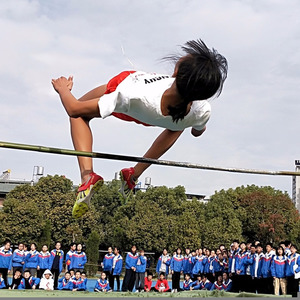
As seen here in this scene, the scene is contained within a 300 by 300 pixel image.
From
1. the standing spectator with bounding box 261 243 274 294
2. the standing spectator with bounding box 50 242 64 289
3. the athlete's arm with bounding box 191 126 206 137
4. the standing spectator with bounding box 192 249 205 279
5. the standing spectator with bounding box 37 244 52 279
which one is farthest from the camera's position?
the standing spectator with bounding box 192 249 205 279

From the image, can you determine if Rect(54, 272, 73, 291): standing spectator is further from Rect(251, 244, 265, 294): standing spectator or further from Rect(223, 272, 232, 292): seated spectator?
Rect(251, 244, 265, 294): standing spectator

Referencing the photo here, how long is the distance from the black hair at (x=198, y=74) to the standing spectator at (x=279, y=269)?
6837 mm

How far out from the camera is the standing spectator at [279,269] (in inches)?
360

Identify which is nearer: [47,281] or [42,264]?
[47,281]

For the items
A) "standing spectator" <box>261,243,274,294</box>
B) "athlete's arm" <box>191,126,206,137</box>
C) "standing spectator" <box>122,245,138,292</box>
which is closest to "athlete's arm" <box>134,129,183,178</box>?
"athlete's arm" <box>191,126,206,137</box>

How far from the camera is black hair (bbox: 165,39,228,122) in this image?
3.03 meters

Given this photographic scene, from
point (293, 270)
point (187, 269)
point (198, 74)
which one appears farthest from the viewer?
point (187, 269)

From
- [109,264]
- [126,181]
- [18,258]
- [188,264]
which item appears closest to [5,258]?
[18,258]

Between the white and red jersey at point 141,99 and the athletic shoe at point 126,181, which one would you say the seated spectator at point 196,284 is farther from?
the white and red jersey at point 141,99

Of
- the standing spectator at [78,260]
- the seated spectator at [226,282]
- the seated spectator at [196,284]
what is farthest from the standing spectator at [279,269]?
the standing spectator at [78,260]

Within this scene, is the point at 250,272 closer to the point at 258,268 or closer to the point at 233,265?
the point at 258,268

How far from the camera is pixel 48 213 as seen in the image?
24.6 meters

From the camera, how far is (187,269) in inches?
499

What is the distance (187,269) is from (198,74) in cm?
1037
